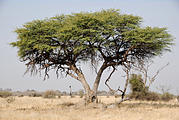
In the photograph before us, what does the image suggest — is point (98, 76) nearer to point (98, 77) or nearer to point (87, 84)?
point (98, 77)

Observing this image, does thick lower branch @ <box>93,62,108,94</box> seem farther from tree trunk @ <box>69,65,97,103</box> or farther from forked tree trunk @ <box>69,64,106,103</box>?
tree trunk @ <box>69,65,97,103</box>

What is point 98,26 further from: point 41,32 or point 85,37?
point 41,32

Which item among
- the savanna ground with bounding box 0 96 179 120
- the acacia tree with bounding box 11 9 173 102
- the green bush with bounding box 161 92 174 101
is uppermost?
the acacia tree with bounding box 11 9 173 102

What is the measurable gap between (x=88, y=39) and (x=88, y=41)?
3.65ft

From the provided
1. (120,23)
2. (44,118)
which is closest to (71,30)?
(120,23)

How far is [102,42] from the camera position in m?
20.4

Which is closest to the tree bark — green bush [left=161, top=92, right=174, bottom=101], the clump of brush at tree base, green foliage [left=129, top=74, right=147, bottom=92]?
the clump of brush at tree base

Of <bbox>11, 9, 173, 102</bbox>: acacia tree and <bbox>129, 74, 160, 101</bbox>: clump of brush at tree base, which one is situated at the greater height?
<bbox>11, 9, 173, 102</bbox>: acacia tree

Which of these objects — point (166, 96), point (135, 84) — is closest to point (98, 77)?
point (135, 84)

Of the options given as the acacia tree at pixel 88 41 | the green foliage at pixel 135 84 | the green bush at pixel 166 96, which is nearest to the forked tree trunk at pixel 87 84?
the acacia tree at pixel 88 41

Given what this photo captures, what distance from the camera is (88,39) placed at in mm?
18969

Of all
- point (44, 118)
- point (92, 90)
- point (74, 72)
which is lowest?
point (44, 118)

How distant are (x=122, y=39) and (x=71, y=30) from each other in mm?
4058

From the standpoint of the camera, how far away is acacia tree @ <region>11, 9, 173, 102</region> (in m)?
19.8
